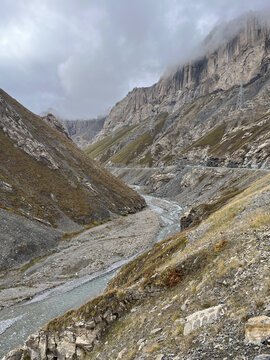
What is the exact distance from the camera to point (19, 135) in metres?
97.8

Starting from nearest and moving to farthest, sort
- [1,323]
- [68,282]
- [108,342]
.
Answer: [108,342] < [1,323] < [68,282]

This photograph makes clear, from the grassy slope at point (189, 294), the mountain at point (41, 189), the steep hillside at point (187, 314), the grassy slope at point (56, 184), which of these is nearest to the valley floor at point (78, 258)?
the mountain at point (41, 189)

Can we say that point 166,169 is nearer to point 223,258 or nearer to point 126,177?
point 126,177

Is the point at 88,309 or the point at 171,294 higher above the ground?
the point at 88,309

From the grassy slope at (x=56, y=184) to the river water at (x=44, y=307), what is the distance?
32079mm

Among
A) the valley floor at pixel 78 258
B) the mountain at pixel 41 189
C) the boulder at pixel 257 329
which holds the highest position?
the mountain at pixel 41 189

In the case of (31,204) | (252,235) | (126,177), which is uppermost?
(126,177)

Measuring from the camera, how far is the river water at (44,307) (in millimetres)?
28812

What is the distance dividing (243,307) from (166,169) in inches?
5609

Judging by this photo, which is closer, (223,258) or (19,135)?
(223,258)

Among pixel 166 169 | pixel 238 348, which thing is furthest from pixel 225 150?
pixel 238 348

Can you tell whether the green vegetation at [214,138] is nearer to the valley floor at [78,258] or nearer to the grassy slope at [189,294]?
the valley floor at [78,258]

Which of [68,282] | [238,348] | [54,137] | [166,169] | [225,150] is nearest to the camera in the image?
[238,348]

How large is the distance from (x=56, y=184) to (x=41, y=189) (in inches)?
291
